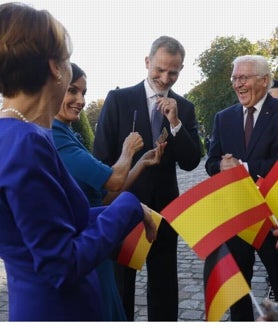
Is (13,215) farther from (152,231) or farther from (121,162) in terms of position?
(121,162)

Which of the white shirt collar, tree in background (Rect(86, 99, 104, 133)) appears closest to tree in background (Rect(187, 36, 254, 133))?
tree in background (Rect(86, 99, 104, 133))

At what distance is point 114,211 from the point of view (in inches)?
61.2

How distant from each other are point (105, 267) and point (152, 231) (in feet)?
1.26

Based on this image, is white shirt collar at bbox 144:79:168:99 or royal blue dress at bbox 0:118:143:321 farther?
white shirt collar at bbox 144:79:168:99

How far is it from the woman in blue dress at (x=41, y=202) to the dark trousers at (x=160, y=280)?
5.70 ft

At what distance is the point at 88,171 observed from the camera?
86.0 inches

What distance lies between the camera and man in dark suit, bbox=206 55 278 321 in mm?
3369

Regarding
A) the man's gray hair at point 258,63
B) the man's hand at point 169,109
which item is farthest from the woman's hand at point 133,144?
the man's gray hair at point 258,63

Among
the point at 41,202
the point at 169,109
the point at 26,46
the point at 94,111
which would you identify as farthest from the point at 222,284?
the point at 94,111

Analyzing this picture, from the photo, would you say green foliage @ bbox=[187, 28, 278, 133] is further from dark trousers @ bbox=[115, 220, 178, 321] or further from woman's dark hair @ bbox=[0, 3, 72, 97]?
woman's dark hair @ bbox=[0, 3, 72, 97]

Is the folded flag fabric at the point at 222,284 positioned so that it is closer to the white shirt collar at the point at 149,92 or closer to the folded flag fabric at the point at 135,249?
the folded flag fabric at the point at 135,249

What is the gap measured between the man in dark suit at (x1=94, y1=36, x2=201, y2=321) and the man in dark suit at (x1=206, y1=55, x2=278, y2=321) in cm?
34

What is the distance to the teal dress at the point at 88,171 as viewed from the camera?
2.01 metres

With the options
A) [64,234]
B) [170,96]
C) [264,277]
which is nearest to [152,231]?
[64,234]
